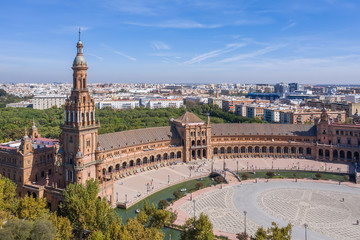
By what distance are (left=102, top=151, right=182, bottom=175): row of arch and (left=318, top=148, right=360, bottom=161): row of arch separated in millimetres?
50222

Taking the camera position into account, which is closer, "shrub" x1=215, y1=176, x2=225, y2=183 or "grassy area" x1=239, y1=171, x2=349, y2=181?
"shrub" x1=215, y1=176, x2=225, y2=183

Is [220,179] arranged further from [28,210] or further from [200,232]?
[28,210]

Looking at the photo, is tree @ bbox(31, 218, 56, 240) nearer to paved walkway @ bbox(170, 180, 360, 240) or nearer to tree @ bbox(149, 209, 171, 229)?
tree @ bbox(149, 209, 171, 229)

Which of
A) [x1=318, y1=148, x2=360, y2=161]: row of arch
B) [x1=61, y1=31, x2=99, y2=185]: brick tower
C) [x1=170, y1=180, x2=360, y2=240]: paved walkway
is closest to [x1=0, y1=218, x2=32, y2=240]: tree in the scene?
[x1=61, y1=31, x2=99, y2=185]: brick tower

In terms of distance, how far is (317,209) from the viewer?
230 feet

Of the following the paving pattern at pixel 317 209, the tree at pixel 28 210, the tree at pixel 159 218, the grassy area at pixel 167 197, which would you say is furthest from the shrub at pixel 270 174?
the tree at pixel 28 210

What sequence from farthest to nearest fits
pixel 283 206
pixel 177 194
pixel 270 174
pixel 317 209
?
pixel 270 174 → pixel 177 194 → pixel 283 206 → pixel 317 209

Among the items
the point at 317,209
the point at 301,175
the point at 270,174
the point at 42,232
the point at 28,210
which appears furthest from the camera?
the point at 301,175

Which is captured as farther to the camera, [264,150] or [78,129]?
[264,150]

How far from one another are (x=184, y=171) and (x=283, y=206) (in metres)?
35.2

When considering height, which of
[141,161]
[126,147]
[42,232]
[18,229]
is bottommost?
[141,161]

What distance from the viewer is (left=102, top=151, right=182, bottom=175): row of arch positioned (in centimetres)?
9256

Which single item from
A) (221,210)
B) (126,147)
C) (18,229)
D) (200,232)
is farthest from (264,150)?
(18,229)

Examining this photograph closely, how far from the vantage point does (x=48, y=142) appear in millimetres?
84625
